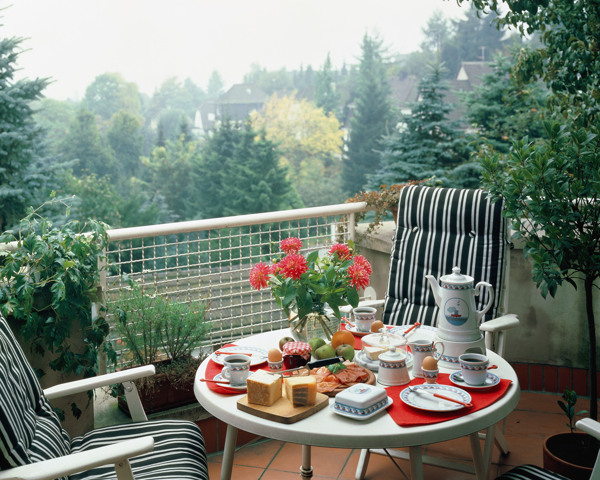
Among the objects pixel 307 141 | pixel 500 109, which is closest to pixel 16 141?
pixel 500 109

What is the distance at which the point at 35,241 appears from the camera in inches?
86.7

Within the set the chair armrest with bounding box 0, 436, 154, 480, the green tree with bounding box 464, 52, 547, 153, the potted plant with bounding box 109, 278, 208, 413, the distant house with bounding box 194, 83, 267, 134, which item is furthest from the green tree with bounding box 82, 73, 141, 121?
the chair armrest with bounding box 0, 436, 154, 480

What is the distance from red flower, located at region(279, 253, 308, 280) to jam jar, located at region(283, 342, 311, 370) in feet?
0.65

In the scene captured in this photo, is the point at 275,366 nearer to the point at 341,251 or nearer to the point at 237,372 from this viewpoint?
the point at 237,372

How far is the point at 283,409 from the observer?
5.13ft

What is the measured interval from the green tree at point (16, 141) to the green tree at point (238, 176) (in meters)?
13.7

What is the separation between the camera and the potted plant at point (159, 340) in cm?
259

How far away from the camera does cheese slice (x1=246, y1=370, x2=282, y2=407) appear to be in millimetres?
1582

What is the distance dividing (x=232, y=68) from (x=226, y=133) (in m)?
9.67

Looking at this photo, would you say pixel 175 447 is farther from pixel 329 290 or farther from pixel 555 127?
pixel 555 127

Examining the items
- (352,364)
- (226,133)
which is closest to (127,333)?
(352,364)

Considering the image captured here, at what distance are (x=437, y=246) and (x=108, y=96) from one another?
3717 centimetres

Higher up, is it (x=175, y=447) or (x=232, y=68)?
(x=232, y=68)

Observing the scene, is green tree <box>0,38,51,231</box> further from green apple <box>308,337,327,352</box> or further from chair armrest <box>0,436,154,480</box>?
chair armrest <box>0,436,154,480</box>
